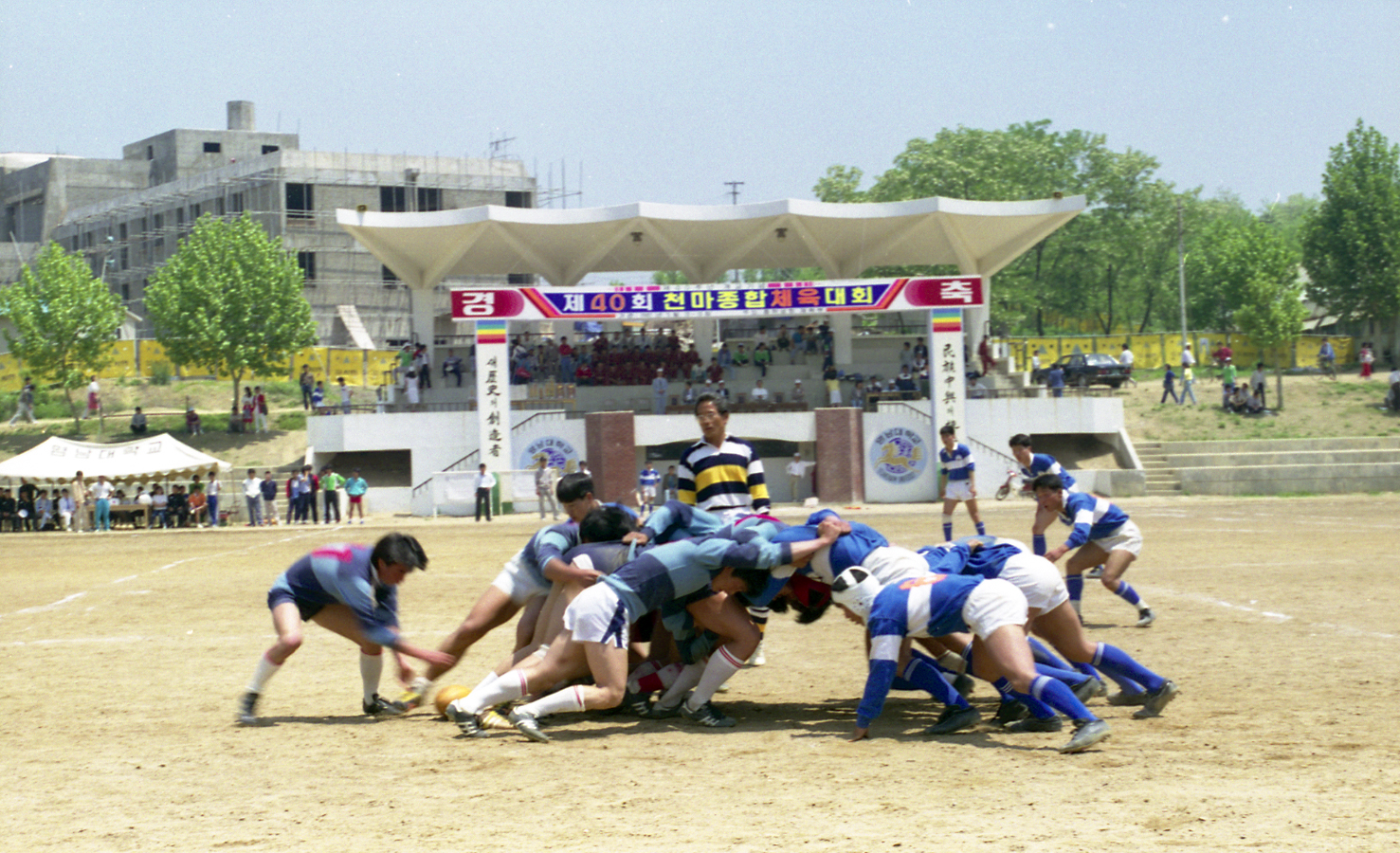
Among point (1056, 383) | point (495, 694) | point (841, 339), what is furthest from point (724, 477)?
point (841, 339)

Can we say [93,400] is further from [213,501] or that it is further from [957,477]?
[957,477]

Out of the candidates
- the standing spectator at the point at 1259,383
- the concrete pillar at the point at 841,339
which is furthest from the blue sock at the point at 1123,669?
the standing spectator at the point at 1259,383

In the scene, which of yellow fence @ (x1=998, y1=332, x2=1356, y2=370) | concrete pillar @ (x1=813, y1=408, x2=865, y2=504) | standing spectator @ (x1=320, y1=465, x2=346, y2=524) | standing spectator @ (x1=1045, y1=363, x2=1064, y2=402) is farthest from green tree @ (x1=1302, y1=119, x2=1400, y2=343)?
standing spectator @ (x1=320, y1=465, x2=346, y2=524)

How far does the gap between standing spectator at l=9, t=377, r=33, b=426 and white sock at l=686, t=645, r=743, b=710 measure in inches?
1997

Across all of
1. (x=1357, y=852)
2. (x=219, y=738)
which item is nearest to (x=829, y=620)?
(x=219, y=738)

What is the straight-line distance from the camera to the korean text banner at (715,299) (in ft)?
117

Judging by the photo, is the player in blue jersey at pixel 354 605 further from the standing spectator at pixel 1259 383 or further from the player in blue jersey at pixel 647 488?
the standing spectator at pixel 1259 383

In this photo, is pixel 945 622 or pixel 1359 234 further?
pixel 1359 234

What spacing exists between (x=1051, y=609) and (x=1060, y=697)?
2.39 feet

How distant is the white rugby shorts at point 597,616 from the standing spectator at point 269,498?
93.3 feet

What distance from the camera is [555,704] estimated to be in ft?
24.6

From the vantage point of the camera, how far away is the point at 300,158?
62.9m

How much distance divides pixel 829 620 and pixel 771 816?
7.46 metres

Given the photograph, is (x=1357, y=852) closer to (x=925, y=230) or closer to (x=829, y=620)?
(x=829, y=620)
